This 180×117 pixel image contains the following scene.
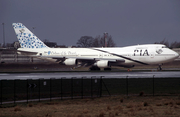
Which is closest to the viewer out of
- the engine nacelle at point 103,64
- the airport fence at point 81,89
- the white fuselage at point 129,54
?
the airport fence at point 81,89

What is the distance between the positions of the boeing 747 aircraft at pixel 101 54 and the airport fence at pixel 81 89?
19.1 metres

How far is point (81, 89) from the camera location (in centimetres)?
2403

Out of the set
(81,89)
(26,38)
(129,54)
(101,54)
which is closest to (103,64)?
(101,54)

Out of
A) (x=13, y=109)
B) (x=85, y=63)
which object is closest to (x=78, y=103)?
(x=13, y=109)

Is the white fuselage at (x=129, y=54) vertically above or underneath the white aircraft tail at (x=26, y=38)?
underneath

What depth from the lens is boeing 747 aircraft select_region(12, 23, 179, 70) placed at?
150 ft

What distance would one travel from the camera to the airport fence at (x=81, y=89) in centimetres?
2250

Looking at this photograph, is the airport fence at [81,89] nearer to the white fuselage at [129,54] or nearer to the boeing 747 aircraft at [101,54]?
the white fuselage at [129,54]

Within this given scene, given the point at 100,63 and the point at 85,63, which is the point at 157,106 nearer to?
the point at 100,63

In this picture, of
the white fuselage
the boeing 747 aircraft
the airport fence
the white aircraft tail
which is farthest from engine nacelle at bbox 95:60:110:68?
the airport fence

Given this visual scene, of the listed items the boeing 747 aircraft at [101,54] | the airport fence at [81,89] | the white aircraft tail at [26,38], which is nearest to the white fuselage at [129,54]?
the boeing 747 aircraft at [101,54]

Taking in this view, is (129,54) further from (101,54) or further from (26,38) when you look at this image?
(26,38)

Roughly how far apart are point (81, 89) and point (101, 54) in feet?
86.5

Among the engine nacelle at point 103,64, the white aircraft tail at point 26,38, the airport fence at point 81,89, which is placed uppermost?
the white aircraft tail at point 26,38
